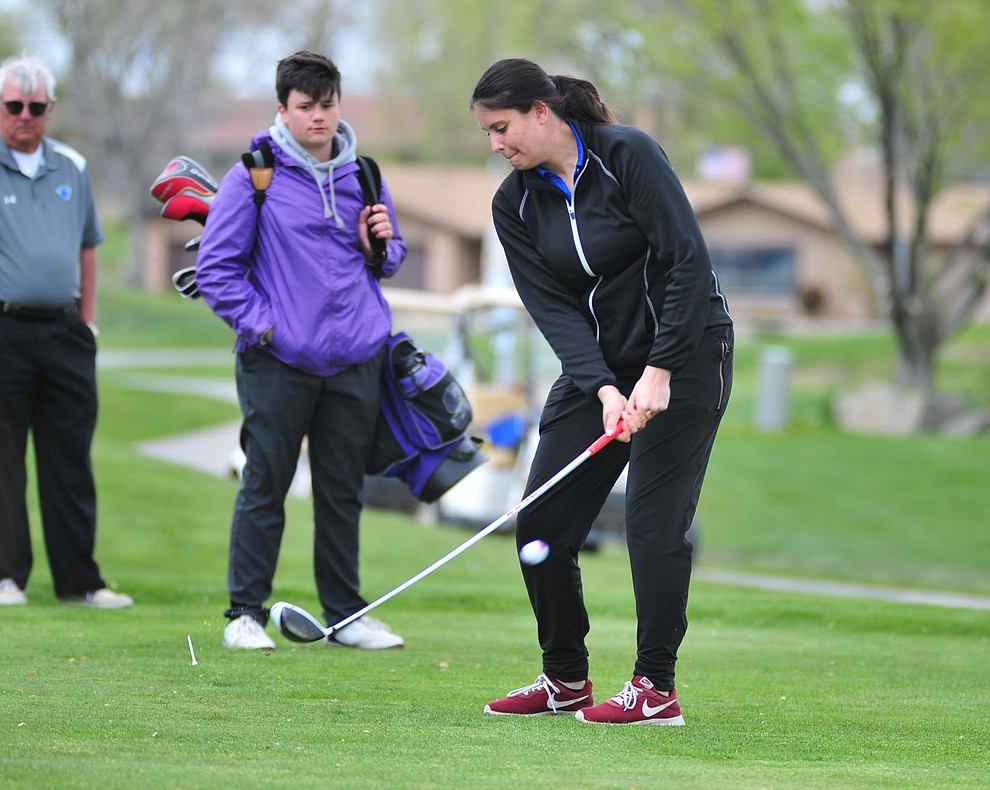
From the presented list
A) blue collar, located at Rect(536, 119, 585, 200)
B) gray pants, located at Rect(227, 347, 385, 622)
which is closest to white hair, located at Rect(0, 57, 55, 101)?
gray pants, located at Rect(227, 347, 385, 622)

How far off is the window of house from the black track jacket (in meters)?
43.1

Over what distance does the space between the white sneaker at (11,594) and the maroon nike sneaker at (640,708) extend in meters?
3.17

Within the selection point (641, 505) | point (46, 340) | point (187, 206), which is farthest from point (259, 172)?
point (641, 505)

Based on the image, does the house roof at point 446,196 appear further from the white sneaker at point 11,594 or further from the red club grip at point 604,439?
the red club grip at point 604,439

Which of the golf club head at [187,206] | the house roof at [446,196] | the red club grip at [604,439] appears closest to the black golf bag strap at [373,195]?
the golf club head at [187,206]

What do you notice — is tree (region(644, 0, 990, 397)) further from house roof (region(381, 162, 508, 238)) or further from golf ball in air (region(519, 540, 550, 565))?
house roof (region(381, 162, 508, 238))

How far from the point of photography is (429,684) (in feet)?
16.0

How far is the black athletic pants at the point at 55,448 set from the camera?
639 cm

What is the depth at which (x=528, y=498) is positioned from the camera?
441 centimetres

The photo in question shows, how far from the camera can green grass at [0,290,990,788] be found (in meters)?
3.61

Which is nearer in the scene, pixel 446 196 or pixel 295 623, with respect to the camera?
pixel 295 623

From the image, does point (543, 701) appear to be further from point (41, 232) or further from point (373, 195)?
point (41, 232)

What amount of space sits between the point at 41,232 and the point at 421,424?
1.90 meters

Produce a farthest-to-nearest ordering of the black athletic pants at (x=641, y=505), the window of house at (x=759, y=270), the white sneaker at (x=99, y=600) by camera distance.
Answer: the window of house at (x=759, y=270)
the white sneaker at (x=99, y=600)
the black athletic pants at (x=641, y=505)
